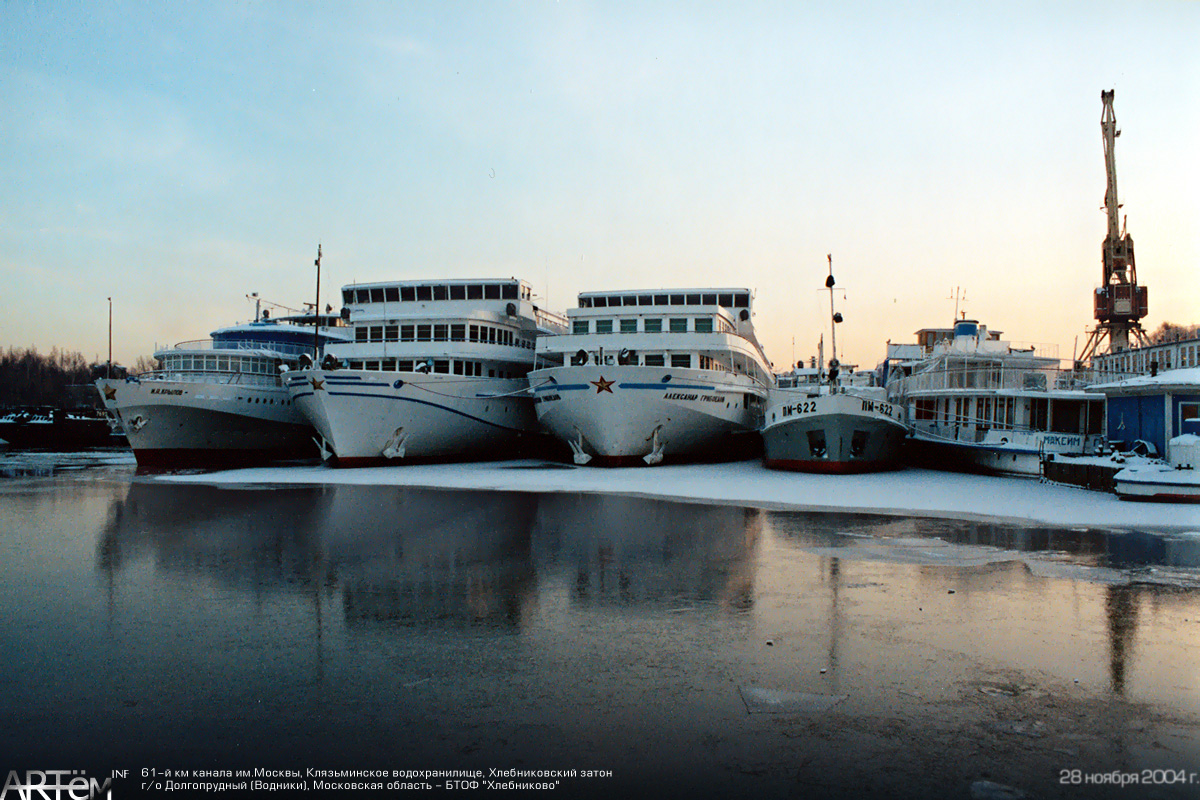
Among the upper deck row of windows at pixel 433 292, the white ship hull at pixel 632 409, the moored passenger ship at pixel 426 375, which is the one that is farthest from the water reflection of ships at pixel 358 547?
the upper deck row of windows at pixel 433 292

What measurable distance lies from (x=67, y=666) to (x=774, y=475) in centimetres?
2497

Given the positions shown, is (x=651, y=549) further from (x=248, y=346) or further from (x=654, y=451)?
(x=248, y=346)

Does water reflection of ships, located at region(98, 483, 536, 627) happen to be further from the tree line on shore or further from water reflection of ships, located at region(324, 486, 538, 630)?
the tree line on shore

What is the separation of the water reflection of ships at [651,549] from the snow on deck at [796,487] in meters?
2.97

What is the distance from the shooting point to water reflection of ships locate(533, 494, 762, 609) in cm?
1020

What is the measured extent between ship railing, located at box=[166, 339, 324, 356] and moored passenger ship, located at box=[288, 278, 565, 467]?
762 cm

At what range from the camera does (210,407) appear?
40.2 metres

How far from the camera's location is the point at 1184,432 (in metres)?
21.8

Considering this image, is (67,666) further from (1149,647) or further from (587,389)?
(587,389)

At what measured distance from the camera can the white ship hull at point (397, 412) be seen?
112ft

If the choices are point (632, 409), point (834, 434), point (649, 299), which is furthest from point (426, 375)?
point (834, 434)

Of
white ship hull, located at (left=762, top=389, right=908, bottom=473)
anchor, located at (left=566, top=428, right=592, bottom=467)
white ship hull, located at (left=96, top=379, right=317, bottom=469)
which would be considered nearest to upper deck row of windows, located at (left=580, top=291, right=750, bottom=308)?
anchor, located at (left=566, top=428, right=592, bottom=467)

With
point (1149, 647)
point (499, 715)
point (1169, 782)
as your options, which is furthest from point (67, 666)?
point (1149, 647)

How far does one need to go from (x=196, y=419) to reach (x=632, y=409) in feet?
→ 75.0
